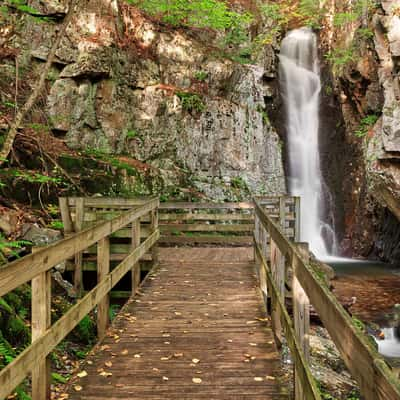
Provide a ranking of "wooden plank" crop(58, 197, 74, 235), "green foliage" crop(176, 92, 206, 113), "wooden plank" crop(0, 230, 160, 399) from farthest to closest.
Result: 1. "green foliage" crop(176, 92, 206, 113)
2. "wooden plank" crop(58, 197, 74, 235)
3. "wooden plank" crop(0, 230, 160, 399)

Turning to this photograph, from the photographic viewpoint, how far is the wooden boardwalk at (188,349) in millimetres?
3412

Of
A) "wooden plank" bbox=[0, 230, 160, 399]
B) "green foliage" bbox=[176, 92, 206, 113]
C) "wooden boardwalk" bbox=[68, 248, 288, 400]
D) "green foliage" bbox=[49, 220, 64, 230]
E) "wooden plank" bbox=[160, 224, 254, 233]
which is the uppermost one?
"green foliage" bbox=[176, 92, 206, 113]

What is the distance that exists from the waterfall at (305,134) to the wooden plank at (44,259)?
15520 millimetres

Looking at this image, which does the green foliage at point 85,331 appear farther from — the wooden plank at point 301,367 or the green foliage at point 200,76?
the green foliage at point 200,76

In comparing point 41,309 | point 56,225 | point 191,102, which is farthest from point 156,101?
point 41,309

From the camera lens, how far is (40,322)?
2770mm

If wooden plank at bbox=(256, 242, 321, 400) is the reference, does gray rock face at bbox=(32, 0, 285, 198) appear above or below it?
above

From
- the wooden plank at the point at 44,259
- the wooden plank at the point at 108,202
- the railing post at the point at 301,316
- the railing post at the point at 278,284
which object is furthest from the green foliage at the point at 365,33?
the railing post at the point at 301,316

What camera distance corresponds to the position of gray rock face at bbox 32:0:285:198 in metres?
14.9

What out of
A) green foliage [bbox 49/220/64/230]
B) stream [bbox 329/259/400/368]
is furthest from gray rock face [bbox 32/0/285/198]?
green foliage [bbox 49/220/64/230]

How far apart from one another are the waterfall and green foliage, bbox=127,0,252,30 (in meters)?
5.38

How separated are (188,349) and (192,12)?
1658 cm

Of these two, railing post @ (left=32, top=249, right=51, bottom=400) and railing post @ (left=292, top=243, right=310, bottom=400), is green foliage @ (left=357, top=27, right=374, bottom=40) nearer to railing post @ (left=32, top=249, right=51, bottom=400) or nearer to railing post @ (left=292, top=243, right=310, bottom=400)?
railing post @ (left=292, top=243, right=310, bottom=400)

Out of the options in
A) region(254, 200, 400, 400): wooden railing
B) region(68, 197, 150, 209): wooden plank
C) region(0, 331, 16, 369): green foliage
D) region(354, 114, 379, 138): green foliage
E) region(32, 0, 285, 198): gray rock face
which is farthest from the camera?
region(354, 114, 379, 138): green foliage
